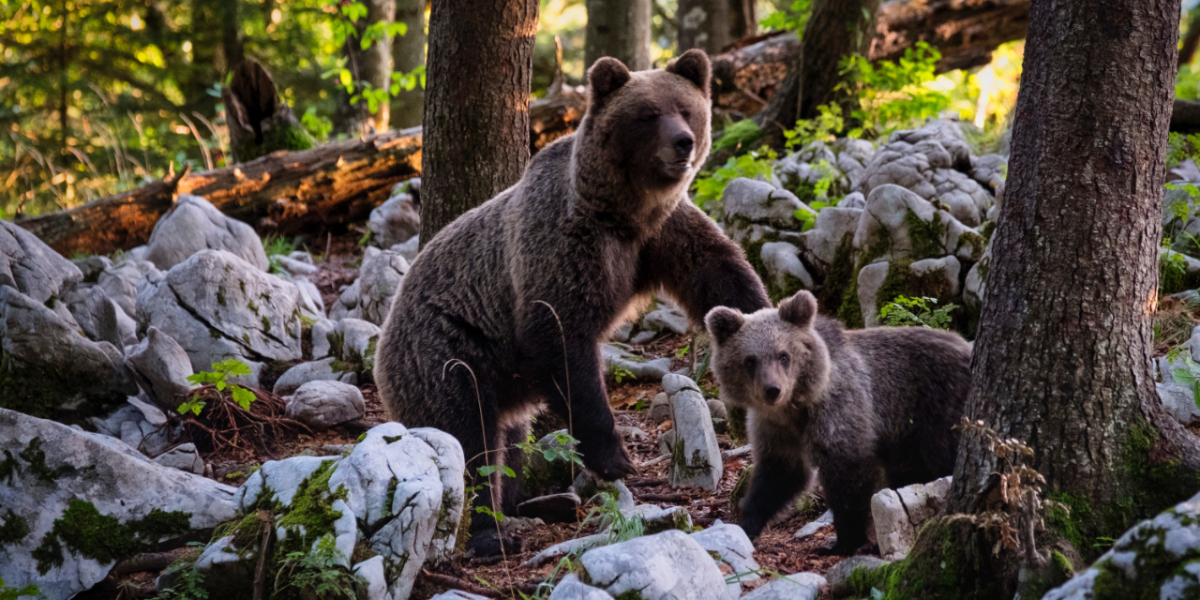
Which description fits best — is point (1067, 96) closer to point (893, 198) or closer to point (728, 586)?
point (728, 586)

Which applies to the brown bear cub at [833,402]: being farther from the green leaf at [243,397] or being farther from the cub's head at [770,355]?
the green leaf at [243,397]

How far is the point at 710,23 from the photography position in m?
13.6

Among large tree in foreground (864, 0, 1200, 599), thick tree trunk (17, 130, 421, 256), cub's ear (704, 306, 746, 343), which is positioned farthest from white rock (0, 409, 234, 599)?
thick tree trunk (17, 130, 421, 256)

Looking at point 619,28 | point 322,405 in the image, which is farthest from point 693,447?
point 619,28

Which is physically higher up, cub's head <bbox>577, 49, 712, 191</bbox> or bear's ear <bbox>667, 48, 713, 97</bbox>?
bear's ear <bbox>667, 48, 713, 97</bbox>

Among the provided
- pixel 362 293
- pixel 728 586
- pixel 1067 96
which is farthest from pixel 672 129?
pixel 362 293

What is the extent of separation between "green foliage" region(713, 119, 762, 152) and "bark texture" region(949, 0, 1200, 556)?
6440 mm

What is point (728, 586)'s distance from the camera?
Answer: 342cm

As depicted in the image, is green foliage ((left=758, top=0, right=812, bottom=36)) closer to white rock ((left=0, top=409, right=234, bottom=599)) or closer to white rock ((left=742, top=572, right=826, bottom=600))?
white rock ((left=742, top=572, right=826, bottom=600))

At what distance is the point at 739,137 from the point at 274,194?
5572 mm

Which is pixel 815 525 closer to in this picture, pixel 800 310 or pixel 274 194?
pixel 800 310

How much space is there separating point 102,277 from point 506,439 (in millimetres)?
5193

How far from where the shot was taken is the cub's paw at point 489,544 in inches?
174

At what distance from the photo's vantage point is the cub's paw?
442 cm
